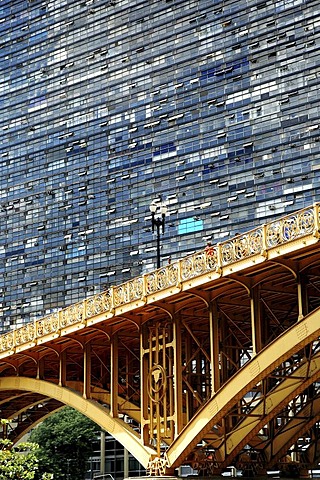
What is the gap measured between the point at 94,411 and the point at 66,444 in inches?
1139

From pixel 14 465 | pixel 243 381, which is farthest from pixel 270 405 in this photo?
pixel 14 465

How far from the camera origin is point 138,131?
92.8m

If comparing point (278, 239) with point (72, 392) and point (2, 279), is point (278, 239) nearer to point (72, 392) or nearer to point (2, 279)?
point (72, 392)

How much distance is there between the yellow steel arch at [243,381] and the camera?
92.8 ft

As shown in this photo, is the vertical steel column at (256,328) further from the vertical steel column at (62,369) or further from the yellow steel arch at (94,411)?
the vertical steel column at (62,369)

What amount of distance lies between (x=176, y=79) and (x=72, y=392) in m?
53.3

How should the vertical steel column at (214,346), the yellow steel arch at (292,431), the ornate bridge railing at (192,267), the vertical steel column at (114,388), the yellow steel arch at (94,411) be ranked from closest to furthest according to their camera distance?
1. the ornate bridge railing at (192,267)
2. the vertical steel column at (214,346)
3. the yellow steel arch at (292,431)
4. the yellow steel arch at (94,411)
5. the vertical steel column at (114,388)

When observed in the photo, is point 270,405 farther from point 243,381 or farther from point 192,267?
point 192,267

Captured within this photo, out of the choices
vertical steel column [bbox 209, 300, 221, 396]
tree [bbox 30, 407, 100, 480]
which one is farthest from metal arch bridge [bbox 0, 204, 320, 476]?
tree [bbox 30, 407, 100, 480]

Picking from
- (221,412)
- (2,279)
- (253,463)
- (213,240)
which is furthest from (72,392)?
(2,279)

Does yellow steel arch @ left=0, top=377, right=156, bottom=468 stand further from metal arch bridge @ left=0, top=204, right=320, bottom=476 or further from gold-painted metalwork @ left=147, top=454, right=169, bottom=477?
gold-painted metalwork @ left=147, top=454, right=169, bottom=477

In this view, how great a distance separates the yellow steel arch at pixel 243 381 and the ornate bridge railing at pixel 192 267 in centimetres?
261

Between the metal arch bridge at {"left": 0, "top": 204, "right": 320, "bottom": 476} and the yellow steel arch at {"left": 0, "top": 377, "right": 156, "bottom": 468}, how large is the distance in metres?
0.07

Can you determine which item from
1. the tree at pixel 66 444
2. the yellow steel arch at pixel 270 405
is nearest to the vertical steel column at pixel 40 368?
the yellow steel arch at pixel 270 405
